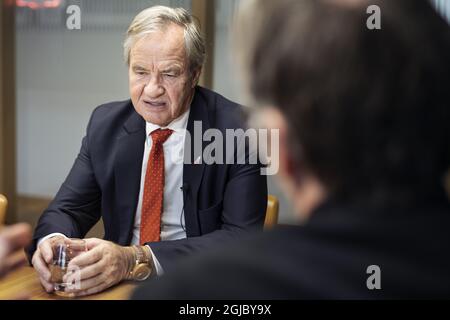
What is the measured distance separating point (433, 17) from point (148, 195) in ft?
3.88

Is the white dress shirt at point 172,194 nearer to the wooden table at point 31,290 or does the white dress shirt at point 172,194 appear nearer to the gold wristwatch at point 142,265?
the gold wristwatch at point 142,265

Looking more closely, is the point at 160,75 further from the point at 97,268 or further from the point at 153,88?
the point at 97,268

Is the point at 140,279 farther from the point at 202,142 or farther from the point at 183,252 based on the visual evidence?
the point at 202,142

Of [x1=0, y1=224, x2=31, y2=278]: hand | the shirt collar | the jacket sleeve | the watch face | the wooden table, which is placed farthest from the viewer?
the shirt collar

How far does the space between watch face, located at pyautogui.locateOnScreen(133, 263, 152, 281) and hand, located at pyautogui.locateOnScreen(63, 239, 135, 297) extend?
25 millimetres

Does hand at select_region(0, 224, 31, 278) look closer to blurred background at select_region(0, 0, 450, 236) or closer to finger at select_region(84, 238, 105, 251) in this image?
finger at select_region(84, 238, 105, 251)

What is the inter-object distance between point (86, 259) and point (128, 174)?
Answer: 0.46 metres

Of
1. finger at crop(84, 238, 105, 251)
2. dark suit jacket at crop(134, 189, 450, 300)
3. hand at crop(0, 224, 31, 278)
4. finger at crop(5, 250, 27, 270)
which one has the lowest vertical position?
finger at crop(84, 238, 105, 251)

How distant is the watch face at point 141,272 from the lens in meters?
1.31

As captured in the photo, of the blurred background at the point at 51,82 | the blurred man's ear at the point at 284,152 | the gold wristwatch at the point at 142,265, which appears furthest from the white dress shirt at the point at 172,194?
the blurred background at the point at 51,82

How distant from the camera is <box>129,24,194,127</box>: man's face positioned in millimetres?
1597

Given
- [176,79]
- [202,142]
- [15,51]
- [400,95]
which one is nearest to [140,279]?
[202,142]

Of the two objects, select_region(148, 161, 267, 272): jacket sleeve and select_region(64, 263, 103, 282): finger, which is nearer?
select_region(64, 263, 103, 282): finger

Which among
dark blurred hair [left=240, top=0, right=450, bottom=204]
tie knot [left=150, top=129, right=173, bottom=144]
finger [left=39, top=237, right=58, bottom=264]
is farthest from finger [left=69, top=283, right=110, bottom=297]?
dark blurred hair [left=240, top=0, right=450, bottom=204]
